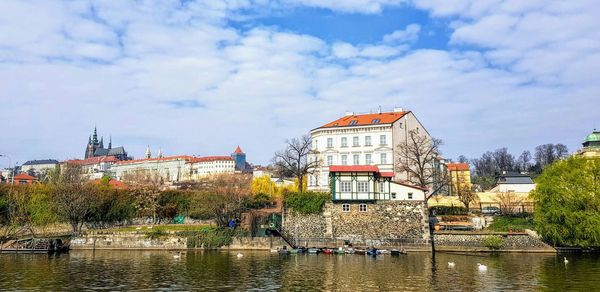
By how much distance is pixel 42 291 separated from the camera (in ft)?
74.7

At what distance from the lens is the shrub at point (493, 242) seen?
137 ft

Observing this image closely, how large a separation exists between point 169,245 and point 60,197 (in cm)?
1497

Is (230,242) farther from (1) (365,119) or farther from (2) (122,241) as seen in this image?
(1) (365,119)

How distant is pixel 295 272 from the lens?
29594 millimetres

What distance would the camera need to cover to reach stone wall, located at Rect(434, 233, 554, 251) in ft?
135

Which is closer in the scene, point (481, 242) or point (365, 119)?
point (481, 242)

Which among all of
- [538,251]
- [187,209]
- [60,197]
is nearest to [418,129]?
[538,251]

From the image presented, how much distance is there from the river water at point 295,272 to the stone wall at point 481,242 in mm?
2283

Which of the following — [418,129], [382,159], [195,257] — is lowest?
[195,257]

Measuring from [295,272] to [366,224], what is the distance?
56.2ft

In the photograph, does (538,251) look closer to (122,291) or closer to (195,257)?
(195,257)

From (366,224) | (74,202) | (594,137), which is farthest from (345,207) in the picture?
(594,137)

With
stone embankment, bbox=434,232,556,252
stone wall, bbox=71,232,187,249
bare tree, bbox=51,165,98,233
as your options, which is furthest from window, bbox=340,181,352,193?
bare tree, bbox=51,165,98,233

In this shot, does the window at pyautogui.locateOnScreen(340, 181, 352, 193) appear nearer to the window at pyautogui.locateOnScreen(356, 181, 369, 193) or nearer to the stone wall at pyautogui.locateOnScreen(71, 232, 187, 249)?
the window at pyautogui.locateOnScreen(356, 181, 369, 193)
